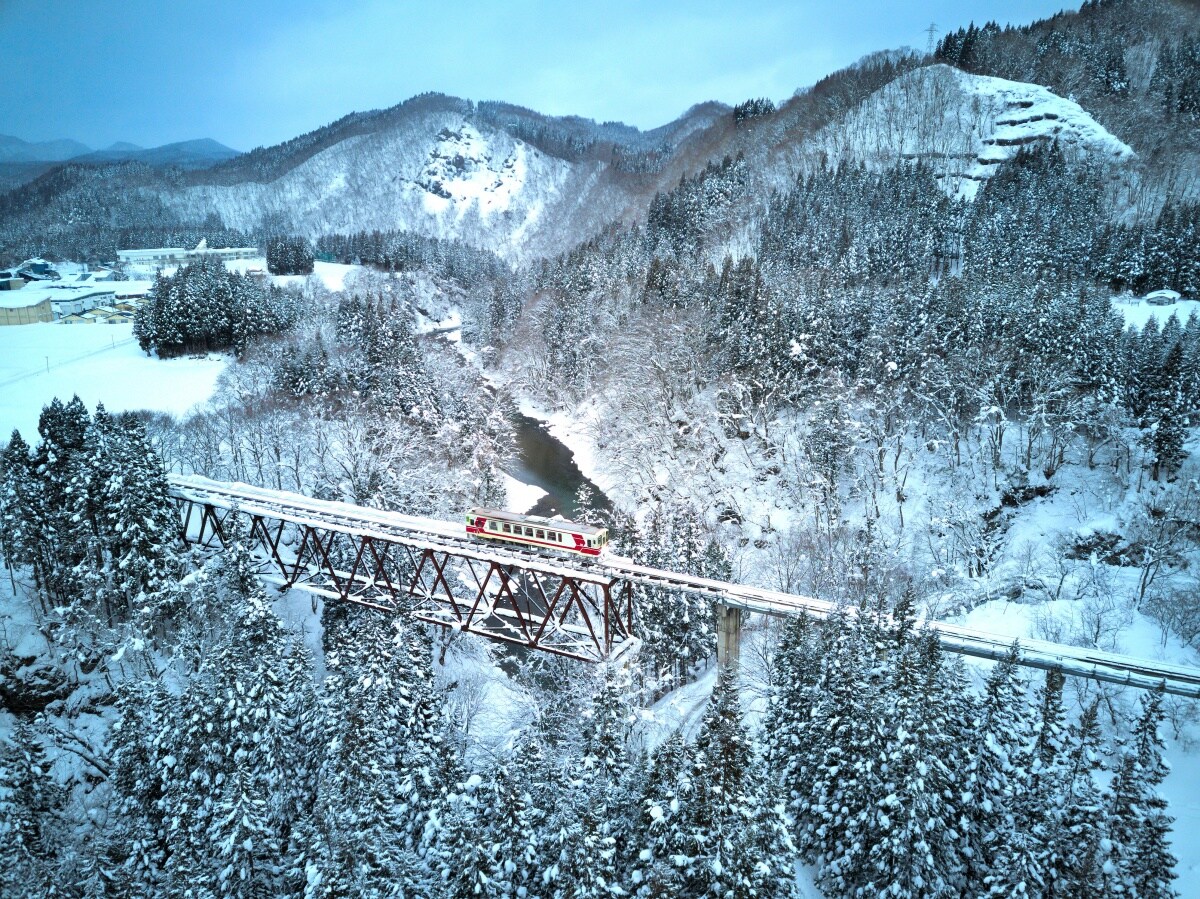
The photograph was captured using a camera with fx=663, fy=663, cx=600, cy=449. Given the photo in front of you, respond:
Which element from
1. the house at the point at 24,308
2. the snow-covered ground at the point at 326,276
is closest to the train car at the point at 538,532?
the house at the point at 24,308

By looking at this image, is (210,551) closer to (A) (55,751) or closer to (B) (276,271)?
(A) (55,751)

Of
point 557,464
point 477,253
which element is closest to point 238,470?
point 557,464

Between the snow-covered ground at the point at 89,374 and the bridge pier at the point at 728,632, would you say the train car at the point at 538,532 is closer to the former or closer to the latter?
the bridge pier at the point at 728,632

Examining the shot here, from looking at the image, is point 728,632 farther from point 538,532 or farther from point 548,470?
point 548,470

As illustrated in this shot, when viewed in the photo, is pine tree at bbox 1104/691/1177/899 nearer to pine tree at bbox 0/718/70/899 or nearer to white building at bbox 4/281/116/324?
pine tree at bbox 0/718/70/899

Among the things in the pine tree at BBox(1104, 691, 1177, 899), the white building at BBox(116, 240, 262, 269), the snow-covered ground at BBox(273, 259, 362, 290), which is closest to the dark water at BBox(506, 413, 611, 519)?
the pine tree at BBox(1104, 691, 1177, 899)

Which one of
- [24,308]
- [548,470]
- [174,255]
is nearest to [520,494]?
[548,470]
